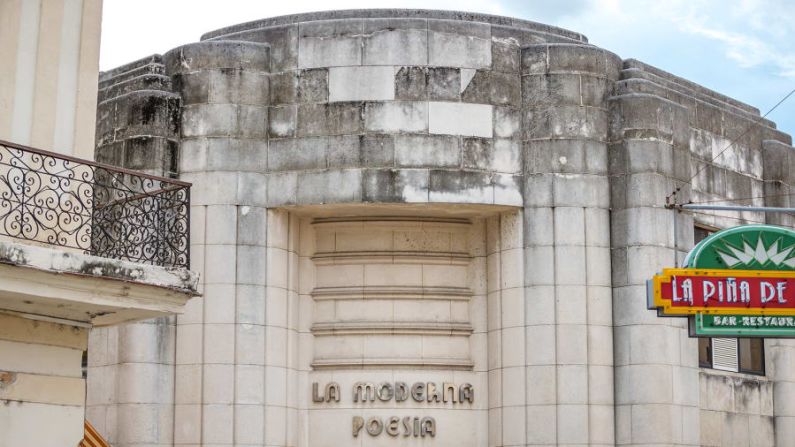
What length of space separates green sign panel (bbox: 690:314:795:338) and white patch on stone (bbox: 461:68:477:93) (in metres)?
6.29

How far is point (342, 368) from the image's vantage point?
2622cm

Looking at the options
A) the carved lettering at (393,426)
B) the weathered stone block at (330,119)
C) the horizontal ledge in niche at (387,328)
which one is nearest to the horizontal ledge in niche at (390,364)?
the horizontal ledge in niche at (387,328)

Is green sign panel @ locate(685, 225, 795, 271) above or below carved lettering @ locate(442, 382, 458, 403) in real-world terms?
above

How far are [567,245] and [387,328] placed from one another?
3.71 meters

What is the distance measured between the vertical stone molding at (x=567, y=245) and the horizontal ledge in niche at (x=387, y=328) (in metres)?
1.81

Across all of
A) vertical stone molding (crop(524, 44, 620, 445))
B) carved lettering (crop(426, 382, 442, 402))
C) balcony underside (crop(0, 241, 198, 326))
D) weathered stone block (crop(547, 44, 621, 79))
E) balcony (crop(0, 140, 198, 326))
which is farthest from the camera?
weathered stone block (crop(547, 44, 621, 79))

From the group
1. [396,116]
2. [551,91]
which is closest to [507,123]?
[551,91]

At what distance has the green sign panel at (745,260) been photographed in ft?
76.2

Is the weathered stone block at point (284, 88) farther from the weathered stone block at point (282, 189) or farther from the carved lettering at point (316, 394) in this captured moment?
the carved lettering at point (316, 394)

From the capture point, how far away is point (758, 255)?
23.9m

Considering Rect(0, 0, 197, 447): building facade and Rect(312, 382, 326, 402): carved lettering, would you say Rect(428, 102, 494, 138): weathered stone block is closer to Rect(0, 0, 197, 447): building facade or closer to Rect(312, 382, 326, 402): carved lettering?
Rect(312, 382, 326, 402): carved lettering

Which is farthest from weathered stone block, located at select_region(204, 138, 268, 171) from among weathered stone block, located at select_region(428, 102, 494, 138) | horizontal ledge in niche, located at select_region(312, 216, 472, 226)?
weathered stone block, located at select_region(428, 102, 494, 138)

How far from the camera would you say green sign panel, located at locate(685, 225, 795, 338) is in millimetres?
23219

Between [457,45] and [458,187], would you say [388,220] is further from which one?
[457,45]
